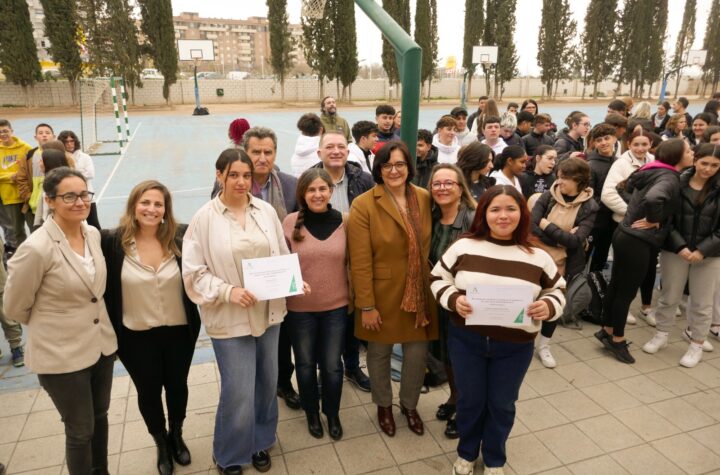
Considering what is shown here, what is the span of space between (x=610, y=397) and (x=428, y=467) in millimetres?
1723

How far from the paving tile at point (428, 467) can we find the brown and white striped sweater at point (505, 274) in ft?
3.30

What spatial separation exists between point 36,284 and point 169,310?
65 cm

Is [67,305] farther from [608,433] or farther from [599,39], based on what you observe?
[599,39]

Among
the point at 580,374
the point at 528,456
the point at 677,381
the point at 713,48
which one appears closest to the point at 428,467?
the point at 528,456

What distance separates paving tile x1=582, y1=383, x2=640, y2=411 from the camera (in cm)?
369

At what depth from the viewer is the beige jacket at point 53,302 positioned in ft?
7.38

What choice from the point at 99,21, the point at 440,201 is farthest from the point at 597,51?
the point at 440,201

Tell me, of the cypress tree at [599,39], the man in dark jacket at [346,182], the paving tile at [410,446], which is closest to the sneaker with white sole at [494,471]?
the paving tile at [410,446]

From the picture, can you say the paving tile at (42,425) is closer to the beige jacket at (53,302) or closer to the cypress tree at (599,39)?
the beige jacket at (53,302)

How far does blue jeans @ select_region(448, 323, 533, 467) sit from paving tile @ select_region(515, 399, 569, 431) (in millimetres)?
668

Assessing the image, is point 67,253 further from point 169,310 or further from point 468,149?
point 468,149

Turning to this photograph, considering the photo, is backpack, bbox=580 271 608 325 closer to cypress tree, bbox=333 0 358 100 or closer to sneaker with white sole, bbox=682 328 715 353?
sneaker with white sole, bbox=682 328 715 353

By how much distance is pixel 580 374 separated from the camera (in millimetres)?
4121

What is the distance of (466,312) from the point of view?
258 cm
